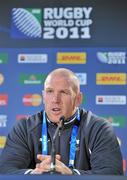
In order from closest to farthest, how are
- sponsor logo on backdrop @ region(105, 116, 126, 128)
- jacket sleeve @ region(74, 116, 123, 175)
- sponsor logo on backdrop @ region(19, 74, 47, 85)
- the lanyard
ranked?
1. jacket sleeve @ region(74, 116, 123, 175)
2. the lanyard
3. sponsor logo on backdrop @ region(105, 116, 126, 128)
4. sponsor logo on backdrop @ region(19, 74, 47, 85)

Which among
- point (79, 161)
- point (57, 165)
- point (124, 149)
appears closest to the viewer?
point (57, 165)

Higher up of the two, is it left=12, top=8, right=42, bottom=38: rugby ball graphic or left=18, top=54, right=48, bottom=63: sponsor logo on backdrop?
left=12, top=8, right=42, bottom=38: rugby ball graphic

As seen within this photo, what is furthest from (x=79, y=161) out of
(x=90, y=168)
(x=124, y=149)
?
(x=124, y=149)

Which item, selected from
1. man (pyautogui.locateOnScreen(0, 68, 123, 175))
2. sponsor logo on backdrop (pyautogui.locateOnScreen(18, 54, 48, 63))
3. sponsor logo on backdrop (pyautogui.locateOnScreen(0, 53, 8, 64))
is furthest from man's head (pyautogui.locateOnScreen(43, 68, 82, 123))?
sponsor logo on backdrop (pyautogui.locateOnScreen(0, 53, 8, 64))

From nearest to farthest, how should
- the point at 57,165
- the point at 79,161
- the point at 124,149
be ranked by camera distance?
the point at 57,165 → the point at 79,161 → the point at 124,149

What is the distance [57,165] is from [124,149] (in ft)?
7.43

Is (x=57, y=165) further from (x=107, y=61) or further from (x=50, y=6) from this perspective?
(x=50, y=6)

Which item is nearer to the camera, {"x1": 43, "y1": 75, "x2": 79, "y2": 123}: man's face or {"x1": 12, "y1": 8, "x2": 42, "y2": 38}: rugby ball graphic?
{"x1": 43, "y1": 75, "x2": 79, "y2": 123}: man's face

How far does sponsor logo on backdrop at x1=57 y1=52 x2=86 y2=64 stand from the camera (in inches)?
183

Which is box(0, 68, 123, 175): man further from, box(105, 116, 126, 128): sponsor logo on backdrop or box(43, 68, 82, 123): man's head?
box(105, 116, 126, 128): sponsor logo on backdrop

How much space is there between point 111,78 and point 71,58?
46 cm

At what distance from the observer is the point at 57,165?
2381mm

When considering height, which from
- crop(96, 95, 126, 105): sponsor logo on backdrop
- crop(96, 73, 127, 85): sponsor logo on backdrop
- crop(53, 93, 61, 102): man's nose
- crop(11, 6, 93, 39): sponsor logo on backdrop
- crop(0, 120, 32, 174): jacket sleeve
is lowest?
crop(0, 120, 32, 174): jacket sleeve

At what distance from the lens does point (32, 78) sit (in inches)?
185
